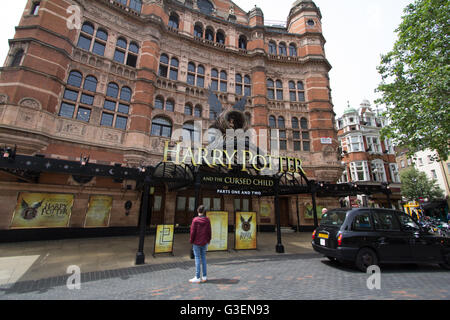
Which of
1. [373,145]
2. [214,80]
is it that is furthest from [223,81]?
[373,145]

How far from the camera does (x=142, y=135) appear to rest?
13.3 m

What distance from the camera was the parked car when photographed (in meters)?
5.69

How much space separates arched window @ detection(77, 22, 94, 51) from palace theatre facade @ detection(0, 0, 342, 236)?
6cm

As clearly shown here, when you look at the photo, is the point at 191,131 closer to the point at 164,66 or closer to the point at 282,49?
the point at 164,66

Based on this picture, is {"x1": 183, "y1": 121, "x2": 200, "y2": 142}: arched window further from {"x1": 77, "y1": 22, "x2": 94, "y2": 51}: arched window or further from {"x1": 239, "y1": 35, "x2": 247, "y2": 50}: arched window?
{"x1": 239, "y1": 35, "x2": 247, "y2": 50}: arched window

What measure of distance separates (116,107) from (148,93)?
2.42 m

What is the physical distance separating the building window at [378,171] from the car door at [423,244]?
2523 centimetres

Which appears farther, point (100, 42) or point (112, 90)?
point (100, 42)

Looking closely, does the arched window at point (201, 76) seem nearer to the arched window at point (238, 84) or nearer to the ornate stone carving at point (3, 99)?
the arched window at point (238, 84)

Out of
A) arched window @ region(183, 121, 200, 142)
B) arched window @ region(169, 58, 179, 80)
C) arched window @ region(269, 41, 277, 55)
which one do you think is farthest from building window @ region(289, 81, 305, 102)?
arched window @ region(169, 58, 179, 80)

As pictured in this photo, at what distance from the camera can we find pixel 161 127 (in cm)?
1491

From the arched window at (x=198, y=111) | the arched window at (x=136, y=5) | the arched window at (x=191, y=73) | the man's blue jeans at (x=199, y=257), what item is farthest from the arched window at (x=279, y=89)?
the man's blue jeans at (x=199, y=257)

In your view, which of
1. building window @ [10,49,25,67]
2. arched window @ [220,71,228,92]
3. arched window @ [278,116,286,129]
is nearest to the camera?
building window @ [10,49,25,67]
